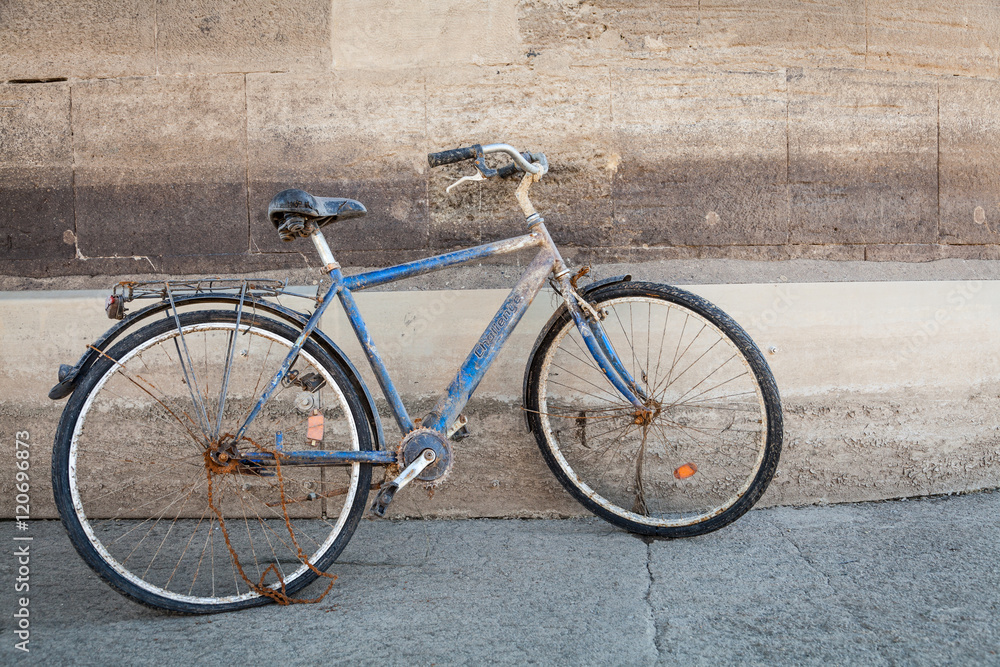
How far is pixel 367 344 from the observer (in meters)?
2.53

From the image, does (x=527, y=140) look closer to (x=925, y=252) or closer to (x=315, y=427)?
(x=315, y=427)

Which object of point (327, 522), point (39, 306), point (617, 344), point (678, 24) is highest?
point (678, 24)

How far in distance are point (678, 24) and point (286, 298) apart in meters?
2.21

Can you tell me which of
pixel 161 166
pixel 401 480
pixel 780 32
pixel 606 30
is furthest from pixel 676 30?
pixel 161 166

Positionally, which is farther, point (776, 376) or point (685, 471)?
point (776, 376)

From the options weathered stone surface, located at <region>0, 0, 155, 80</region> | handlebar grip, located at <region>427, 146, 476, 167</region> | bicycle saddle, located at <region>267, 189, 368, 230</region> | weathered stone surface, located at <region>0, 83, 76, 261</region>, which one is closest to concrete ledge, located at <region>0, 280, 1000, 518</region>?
weathered stone surface, located at <region>0, 83, 76, 261</region>

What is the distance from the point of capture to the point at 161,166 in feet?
10.3

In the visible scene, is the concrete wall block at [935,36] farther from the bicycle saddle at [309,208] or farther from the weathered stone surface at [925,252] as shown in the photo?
the bicycle saddle at [309,208]

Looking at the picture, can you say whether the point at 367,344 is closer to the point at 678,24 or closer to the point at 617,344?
the point at 617,344

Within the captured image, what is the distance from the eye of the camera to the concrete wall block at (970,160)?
10.6 feet

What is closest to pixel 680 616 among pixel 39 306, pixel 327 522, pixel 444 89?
pixel 327 522

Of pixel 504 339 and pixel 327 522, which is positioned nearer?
pixel 504 339

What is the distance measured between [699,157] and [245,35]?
2188 millimetres

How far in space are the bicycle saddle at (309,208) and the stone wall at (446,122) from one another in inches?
25.2
